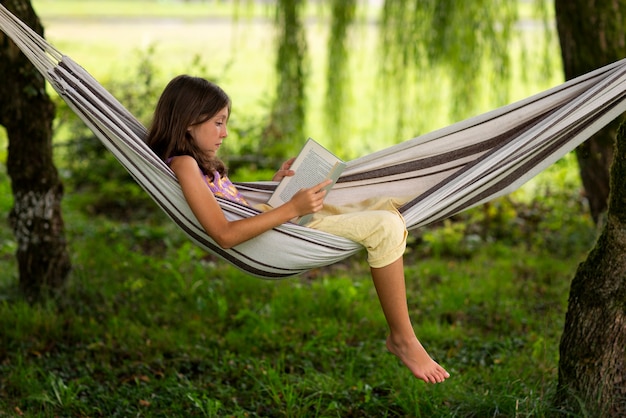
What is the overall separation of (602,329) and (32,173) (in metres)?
1.98

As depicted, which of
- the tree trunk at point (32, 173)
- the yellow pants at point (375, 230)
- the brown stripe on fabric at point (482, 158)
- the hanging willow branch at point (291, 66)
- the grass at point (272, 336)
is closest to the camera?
the yellow pants at point (375, 230)

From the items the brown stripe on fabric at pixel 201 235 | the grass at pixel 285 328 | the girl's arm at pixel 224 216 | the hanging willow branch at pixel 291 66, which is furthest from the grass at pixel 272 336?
the hanging willow branch at pixel 291 66

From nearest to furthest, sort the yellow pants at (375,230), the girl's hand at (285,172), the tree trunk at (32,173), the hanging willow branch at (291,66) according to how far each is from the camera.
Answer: the yellow pants at (375,230) → the girl's hand at (285,172) → the tree trunk at (32,173) → the hanging willow branch at (291,66)

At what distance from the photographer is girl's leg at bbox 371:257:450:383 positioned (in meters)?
1.98

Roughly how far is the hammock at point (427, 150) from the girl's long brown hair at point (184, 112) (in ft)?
0.35

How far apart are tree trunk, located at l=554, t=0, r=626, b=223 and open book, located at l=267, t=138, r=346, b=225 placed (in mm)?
1139

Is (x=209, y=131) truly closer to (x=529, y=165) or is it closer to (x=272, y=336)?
(x=529, y=165)

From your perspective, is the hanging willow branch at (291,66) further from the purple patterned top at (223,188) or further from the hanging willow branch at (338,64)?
the purple patterned top at (223,188)

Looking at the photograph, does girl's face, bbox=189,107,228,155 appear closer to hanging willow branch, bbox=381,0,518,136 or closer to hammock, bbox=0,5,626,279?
hammock, bbox=0,5,626,279

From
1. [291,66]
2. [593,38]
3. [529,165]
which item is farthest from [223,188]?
[291,66]

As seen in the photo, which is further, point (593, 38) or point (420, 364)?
point (593, 38)

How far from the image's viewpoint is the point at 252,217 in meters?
2.00

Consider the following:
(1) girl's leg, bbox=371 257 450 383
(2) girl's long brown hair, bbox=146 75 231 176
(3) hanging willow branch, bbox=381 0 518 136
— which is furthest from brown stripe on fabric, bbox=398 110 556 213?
(3) hanging willow branch, bbox=381 0 518 136

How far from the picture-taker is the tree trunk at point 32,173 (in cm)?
275
